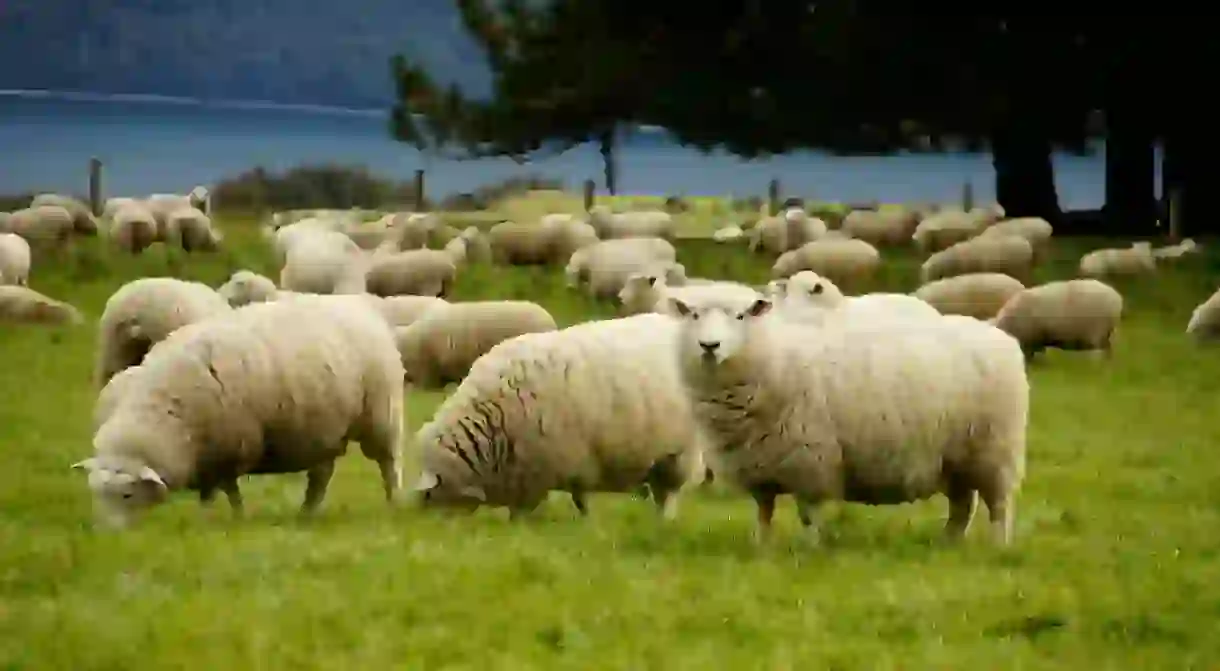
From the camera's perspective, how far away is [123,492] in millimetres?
7578

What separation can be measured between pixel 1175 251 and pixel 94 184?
16.7m

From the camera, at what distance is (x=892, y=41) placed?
81.0 feet

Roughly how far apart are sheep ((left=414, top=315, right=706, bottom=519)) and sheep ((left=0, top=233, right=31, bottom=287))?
38.9ft

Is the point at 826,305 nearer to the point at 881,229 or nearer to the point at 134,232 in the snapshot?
the point at 134,232

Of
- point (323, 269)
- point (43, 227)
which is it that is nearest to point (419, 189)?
point (43, 227)

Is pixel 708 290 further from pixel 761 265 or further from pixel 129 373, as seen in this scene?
pixel 761 265

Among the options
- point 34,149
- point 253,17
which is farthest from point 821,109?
point 253,17

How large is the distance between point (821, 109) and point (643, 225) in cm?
269

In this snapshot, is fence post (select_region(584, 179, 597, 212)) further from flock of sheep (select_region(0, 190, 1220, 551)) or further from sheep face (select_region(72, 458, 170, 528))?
sheep face (select_region(72, 458, 170, 528))

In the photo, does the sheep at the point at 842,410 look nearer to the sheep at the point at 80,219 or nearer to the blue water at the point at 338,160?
the sheep at the point at 80,219

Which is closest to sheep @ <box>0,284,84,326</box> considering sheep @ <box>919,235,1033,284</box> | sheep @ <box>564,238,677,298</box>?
sheep @ <box>564,238,677,298</box>

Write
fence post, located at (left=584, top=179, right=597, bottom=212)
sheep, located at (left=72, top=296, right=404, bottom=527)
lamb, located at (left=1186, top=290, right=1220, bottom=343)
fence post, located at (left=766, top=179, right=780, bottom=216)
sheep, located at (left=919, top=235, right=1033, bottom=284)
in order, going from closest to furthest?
sheep, located at (left=72, top=296, right=404, bottom=527) < lamb, located at (left=1186, top=290, right=1220, bottom=343) < sheep, located at (left=919, top=235, right=1033, bottom=284) < fence post, located at (left=584, top=179, right=597, bottom=212) < fence post, located at (left=766, top=179, right=780, bottom=216)

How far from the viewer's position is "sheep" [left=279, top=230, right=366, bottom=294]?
1673cm

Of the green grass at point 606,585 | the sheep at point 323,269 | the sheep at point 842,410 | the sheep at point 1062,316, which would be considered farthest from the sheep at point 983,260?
the sheep at point 842,410
